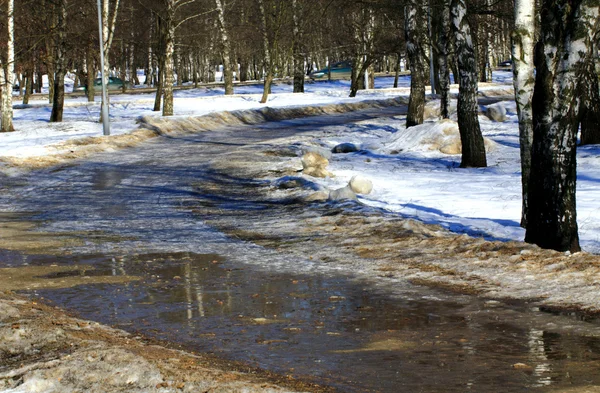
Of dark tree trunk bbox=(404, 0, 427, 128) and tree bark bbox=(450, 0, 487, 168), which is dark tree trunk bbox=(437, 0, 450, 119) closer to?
dark tree trunk bbox=(404, 0, 427, 128)

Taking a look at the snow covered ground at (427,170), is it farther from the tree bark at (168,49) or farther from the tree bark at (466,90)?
the tree bark at (168,49)

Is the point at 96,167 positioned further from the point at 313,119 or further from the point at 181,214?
the point at 313,119

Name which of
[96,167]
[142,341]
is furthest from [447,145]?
[142,341]

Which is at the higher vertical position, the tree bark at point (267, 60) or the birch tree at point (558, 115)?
the tree bark at point (267, 60)

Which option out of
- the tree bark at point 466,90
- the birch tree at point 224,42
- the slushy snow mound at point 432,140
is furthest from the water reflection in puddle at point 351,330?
the birch tree at point 224,42

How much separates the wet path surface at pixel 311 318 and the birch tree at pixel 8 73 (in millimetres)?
17029

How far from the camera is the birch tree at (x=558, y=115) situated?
8.41 m

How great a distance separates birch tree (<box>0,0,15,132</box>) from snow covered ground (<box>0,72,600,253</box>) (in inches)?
27.6

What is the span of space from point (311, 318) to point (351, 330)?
522 mm

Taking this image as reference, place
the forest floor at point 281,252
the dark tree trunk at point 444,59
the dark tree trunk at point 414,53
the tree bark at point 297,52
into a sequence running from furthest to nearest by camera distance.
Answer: the tree bark at point 297,52
the dark tree trunk at point 414,53
the dark tree trunk at point 444,59
the forest floor at point 281,252

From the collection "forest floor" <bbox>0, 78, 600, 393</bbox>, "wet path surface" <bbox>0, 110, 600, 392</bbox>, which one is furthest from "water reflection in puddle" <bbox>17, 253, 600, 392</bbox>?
"forest floor" <bbox>0, 78, 600, 393</bbox>

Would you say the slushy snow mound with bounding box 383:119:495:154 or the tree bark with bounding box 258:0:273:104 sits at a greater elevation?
the tree bark with bounding box 258:0:273:104

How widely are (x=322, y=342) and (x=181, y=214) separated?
297 inches

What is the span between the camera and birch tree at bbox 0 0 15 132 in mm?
27578
